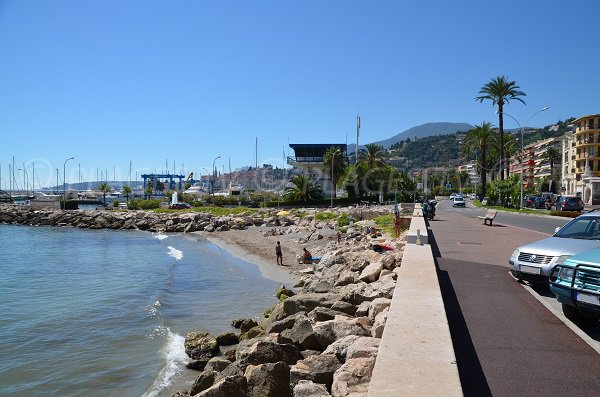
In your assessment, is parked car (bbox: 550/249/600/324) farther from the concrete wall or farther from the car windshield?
the car windshield

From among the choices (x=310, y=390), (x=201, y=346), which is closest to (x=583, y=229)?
(x=310, y=390)

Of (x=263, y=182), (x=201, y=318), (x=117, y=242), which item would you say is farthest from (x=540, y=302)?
(x=263, y=182)

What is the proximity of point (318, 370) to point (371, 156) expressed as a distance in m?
73.3

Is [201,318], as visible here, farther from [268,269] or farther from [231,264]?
[231,264]

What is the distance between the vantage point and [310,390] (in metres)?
5.91

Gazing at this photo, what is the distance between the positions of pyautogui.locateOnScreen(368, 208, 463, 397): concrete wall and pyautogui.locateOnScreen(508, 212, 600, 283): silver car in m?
2.74

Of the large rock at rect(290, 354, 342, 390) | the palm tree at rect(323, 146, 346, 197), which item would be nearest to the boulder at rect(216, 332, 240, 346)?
the large rock at rect(290, 354, 342, 390)

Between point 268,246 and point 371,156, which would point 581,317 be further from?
point 371,156

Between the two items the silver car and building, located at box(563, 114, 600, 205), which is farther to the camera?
building, located at box(563, 114, 600, 205)

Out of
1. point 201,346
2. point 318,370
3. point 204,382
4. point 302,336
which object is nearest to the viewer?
point 318,370

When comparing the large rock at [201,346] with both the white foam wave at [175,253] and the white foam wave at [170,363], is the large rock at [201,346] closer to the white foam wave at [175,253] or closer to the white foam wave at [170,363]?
the white foam wave at [170,363]

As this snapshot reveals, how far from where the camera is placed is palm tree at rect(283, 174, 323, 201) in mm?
73062

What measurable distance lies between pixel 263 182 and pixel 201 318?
17156cm

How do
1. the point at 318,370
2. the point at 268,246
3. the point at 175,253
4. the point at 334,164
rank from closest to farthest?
the point at 318,370
the point at 175,253
the point at 268,246
the point at 334,164
